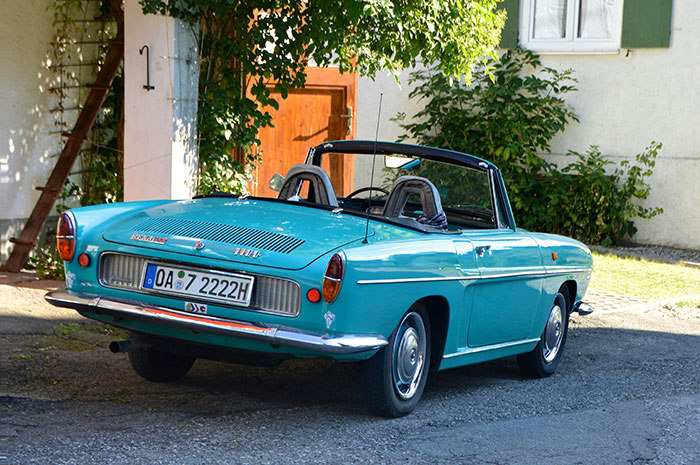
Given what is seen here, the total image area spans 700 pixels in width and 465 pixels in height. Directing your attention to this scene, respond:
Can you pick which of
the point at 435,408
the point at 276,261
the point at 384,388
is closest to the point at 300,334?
the point at 276,261

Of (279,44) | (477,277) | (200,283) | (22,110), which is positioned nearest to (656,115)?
(279,44)

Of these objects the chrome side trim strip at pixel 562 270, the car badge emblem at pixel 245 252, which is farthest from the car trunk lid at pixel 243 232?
the chrome side trim strip at pixel 562 270

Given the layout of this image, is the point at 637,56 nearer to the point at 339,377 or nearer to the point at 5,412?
the point at 339,377

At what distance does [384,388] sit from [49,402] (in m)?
1.61

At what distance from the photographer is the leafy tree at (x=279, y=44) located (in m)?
8.32

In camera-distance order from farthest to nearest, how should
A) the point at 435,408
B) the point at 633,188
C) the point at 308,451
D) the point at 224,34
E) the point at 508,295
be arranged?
the point at 633,188 < the point at 224,34 < the point at 508,295 < the point at 435,408 < the point at 308,451

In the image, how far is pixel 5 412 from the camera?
14.6ft

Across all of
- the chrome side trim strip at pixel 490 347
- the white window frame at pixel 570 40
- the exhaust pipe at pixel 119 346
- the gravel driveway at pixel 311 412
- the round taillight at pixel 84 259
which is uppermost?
the white window frame at pixel 570 40

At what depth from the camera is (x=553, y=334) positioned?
6.35 metres

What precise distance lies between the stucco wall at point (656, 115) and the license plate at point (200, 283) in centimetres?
973

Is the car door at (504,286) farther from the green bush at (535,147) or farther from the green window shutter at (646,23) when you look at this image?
the green window shutter at (646,23)

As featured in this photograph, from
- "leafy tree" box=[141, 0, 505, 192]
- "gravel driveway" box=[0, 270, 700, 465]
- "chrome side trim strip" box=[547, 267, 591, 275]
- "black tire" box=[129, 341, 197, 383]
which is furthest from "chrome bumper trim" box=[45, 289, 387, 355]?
"leafy tree" box=[141, 0, 505, 192]

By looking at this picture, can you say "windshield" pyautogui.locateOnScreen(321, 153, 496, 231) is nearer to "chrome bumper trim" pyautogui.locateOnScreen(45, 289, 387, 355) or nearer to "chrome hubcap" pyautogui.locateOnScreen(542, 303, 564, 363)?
"chrome hubcap" pyautogui.locateOnScreen(542, 303, 564, 363)

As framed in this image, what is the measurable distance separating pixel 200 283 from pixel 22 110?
5.47 metres
